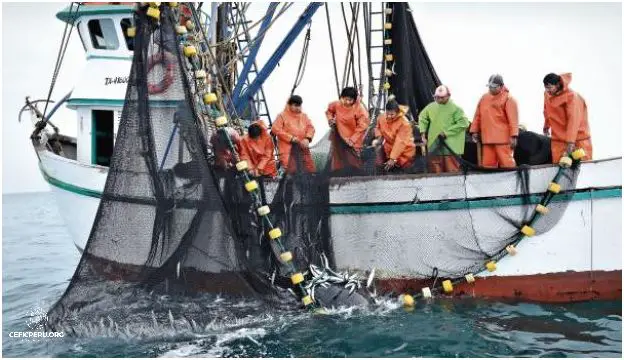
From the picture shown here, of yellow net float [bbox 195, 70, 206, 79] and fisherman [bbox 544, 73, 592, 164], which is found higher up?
yellow net float [bbox 195, 70, 206, 79]

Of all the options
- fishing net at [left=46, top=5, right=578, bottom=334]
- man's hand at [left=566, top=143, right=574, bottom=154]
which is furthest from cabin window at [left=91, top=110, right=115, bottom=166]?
man's hand at [left=566, top=143, right=574, bottom=154]

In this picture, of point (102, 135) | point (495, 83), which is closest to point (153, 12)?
point (495, 83)

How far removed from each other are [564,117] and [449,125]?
137 centimetres

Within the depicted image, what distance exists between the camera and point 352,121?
8445 mm

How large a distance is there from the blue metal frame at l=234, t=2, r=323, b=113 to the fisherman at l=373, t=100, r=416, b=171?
9.48 ft

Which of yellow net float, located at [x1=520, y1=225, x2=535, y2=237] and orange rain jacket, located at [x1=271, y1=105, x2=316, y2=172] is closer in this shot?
yellow net float, located at [x1=520, y1=225, x2=535, y2=237]

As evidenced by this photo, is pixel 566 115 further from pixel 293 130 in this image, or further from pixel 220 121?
pixel 220 121

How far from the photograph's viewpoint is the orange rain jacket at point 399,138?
7.96 meters

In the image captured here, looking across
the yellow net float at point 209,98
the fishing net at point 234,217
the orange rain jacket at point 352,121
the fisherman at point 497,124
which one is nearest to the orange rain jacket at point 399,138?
the fishing net at point 234,217

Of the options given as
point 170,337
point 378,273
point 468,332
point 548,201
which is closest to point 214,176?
point 170,337

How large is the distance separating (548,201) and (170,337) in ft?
15.2

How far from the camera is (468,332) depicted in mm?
6668

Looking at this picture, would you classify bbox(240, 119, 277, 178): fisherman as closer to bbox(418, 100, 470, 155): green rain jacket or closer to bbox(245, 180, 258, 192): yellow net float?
bbox(245, 180, 258, 192): yellow net float

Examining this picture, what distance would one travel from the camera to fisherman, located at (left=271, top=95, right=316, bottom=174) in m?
8.03
